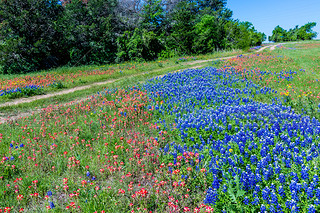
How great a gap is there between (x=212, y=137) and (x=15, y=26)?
84.2 feet

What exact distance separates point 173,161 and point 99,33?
29168 mm

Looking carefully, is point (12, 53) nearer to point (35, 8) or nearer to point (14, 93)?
point (35, 8)

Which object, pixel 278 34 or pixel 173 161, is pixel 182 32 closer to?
pixel 173 161

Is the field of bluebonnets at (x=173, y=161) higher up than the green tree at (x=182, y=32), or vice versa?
the green tree at (x=182, y=32)

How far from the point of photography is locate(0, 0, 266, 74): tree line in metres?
22.8

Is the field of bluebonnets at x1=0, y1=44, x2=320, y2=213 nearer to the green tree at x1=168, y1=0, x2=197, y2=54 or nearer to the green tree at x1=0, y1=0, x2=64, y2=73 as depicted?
the green tree at x1=0, y1=0, x2=64, y2=73

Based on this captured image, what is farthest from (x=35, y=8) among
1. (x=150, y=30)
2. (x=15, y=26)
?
(x=150, y=30)

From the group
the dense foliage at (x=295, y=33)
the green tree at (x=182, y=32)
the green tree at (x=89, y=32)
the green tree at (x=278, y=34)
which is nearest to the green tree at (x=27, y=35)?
the green tree at (x=89, y=32)

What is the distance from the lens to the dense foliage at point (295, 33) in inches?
3654

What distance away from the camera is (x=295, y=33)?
9931cm

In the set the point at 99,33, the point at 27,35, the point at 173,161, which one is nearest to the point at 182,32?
the point at 99,33

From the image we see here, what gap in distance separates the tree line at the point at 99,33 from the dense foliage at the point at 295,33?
75718mm

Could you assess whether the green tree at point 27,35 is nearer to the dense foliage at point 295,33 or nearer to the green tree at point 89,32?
the green tree at point 89,32

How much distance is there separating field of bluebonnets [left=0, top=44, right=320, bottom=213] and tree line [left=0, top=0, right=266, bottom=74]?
19494mm
